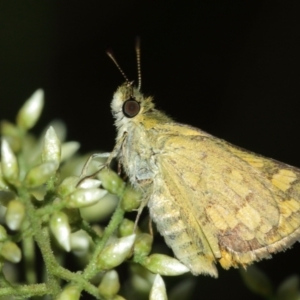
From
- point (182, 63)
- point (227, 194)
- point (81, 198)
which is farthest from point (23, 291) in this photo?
point (182, 63)

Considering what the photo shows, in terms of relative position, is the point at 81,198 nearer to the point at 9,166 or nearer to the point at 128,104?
the point at 9,166

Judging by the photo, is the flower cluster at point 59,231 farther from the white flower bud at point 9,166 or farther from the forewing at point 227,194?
the forewing at point 227,194

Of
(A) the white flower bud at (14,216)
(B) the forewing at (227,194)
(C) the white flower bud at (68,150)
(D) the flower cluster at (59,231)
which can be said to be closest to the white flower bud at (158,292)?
(D) the flower cluster at (59,231)

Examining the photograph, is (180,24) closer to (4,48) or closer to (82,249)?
(4,48)

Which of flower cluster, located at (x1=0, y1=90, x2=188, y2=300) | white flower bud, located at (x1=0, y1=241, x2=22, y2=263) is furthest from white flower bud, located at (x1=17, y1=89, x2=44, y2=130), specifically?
white flower bud, located at (x1=0, y1=241, x2=22, y2=263)

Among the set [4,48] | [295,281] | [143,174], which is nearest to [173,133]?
[143,174]

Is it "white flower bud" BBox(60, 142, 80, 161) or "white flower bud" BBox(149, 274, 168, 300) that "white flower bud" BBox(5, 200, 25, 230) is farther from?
"white flower bud" BBox(60, 142, 80, 161)
